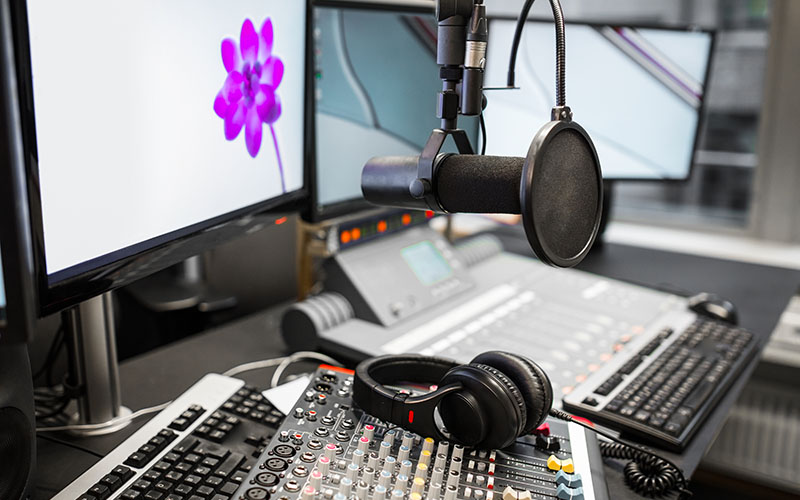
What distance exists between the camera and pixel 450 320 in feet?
3.76

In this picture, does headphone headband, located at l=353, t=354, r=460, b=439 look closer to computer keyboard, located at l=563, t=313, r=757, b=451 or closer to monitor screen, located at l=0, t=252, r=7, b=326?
computer keyboard, located at l=563, t=313, r=757, b=451

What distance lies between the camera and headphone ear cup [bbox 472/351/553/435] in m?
0.70

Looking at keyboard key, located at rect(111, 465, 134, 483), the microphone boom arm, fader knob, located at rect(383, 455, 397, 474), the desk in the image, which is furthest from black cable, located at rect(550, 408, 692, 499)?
keyboard key, located at rect(111, 465, 134, 483)

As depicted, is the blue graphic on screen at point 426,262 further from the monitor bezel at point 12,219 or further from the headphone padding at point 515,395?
the monitor bezel at point 12,219

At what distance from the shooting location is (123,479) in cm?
67

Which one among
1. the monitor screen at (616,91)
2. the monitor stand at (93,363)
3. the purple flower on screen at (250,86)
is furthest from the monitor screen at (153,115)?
the monitor screen at (616,91)

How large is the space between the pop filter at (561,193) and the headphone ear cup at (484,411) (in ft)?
0.57

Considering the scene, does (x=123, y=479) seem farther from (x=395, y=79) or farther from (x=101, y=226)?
(x=395, y=79)

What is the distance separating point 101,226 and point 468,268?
0.85 m

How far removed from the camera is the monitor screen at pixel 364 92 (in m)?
1.07

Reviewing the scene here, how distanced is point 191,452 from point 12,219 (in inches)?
Answer: 14.3

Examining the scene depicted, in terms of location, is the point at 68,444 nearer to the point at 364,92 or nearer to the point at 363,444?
the point at 363,444

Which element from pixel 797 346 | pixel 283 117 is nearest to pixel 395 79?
pixel 283 117

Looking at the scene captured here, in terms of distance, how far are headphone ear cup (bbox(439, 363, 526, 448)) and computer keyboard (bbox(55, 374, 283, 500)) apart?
0.20m
